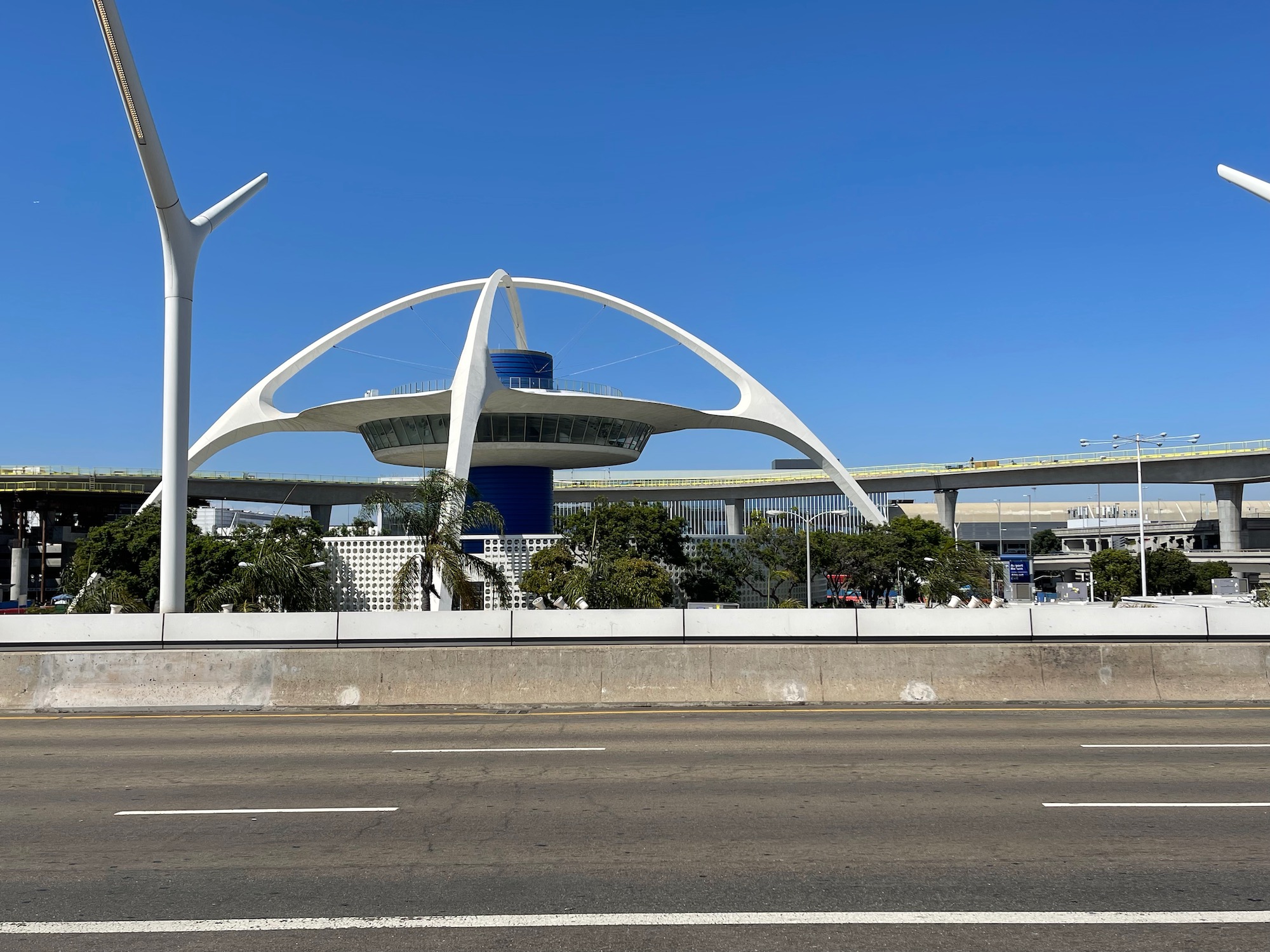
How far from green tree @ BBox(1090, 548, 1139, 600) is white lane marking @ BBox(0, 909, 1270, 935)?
7599 cm

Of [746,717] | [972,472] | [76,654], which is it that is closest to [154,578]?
[76,654]

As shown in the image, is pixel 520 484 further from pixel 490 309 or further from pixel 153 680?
pixel 153 680

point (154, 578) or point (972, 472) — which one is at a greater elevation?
point (972, 472)

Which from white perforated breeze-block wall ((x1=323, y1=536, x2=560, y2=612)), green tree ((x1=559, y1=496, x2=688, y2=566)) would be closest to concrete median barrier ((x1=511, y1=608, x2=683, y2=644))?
white perforated breeze-block wall ((x1=323, y1=536, x2=560, y2=612))

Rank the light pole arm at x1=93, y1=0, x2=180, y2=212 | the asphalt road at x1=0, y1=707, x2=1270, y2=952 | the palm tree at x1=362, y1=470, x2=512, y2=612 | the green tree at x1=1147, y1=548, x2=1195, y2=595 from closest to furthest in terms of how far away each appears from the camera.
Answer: the asphalt road at x1=0, y1=707, x2=1270, y2=952
the light pole arm at x1=93, y1=0, x2=180, y2=212
the palm tree at x1=362, y1=470, x2=512, y2=612
the green tree at x1=1147, y1=548, x2=1195, y2=595

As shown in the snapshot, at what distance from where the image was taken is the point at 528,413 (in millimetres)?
58562

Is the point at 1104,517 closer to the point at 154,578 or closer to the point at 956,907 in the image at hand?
the point at 154,578

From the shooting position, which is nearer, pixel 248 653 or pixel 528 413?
pixel 248 653

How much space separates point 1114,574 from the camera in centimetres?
8000

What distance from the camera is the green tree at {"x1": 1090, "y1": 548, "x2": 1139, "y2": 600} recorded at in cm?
7744

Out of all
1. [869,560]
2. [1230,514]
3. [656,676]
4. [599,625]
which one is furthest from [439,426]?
[1230,514]

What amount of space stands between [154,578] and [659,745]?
4548 cm

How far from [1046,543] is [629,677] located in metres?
152

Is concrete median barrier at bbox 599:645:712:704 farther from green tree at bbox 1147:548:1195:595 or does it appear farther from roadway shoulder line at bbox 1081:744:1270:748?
green tree at bbox 1147:548:1195:595
